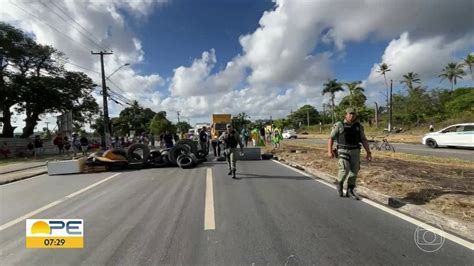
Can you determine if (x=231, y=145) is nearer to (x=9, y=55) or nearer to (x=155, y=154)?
(x=155, y=154)

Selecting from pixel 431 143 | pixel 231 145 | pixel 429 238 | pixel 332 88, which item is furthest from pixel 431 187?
pixel 332 88

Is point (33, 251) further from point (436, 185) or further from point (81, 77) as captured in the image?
point (81, 77)

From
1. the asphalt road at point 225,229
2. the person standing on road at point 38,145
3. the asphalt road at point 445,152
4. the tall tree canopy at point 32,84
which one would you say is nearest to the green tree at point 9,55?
the tall tree canopy at point 32,84

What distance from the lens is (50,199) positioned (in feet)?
28.2

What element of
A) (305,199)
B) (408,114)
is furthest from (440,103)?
(305,199)

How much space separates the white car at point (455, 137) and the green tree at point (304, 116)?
302ft

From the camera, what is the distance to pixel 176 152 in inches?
589

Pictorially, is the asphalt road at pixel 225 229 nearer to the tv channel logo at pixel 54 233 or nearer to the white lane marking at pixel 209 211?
the white lane marking at pixel 209 211

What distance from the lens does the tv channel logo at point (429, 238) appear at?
14.4 ft

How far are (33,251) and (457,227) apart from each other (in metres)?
6.05

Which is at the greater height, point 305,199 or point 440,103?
point 440,103

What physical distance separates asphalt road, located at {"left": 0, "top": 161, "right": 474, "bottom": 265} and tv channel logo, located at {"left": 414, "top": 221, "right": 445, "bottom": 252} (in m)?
0.09

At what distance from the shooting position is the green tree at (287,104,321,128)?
387ft

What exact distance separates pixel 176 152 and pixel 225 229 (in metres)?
9.99
